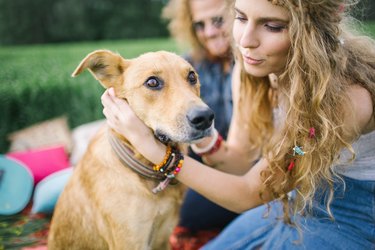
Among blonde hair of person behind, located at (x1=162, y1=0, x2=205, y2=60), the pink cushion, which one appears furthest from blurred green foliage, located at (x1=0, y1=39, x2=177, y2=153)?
blonde hair of person behind, located at (x1=162, y1=0, x2=205, y2=60)

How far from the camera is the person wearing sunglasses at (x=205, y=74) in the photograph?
4066mm

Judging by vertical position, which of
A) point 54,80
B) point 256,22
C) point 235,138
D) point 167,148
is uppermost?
point 256,22

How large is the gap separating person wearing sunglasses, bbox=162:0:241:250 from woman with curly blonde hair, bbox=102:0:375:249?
4.03 feet

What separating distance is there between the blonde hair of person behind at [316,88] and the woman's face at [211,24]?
176cm

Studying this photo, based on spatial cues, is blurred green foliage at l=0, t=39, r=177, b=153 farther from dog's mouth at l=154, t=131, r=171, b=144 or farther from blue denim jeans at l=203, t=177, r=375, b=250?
blue denim jeans at l=203, t=177, r=375, b=250

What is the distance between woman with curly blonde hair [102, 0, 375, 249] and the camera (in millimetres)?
2215

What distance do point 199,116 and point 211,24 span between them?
2.20 m

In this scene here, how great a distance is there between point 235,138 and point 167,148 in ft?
3.66

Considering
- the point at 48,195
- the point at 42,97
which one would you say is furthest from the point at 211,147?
the point at 42,97

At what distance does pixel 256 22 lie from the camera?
226 centimetres

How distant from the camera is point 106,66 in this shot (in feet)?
8.43

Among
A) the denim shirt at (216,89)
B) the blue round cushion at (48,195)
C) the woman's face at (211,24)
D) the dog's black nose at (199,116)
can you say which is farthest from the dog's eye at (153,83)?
the denim shirt at (216,89)

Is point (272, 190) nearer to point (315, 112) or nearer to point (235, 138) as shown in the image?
point (315, 112)

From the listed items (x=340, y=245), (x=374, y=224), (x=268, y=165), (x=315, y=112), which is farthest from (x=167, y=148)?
(x=374, y=224)
